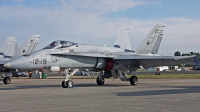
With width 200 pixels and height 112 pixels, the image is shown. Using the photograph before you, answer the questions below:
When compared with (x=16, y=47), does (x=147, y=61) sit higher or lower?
lower

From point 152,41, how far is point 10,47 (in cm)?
1819

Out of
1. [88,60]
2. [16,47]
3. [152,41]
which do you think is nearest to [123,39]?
[152,41]

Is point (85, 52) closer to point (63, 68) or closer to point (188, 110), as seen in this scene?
point (63, 68)

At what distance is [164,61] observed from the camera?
2211cm

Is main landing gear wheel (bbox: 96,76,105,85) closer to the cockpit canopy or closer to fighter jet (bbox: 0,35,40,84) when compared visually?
the cockpit canopy

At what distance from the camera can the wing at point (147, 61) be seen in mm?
21172

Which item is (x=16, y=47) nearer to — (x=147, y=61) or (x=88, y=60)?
(x=88, y=60)

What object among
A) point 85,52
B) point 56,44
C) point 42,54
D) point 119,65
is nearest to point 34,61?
point 42,54

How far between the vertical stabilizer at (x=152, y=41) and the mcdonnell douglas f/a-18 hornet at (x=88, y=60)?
76 mm

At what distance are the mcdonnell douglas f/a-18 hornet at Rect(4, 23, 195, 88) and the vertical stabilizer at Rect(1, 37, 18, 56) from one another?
1632cm

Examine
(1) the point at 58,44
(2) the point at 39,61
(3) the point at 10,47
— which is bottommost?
(2) the point at 39,61

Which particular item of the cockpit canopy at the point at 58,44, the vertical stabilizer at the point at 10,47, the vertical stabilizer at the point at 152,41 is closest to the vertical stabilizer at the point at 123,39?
the vertical stabilizer at the point at 152,41

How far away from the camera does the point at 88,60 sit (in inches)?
829

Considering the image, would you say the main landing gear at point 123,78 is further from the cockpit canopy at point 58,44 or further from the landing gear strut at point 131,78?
the cockpit canopy at point 58,44
